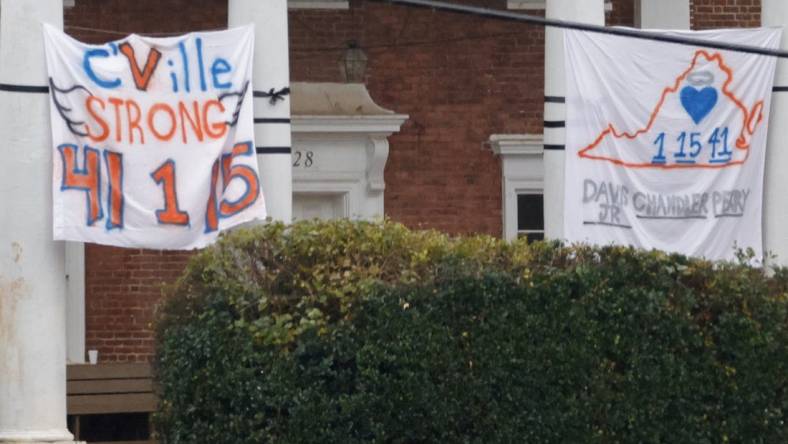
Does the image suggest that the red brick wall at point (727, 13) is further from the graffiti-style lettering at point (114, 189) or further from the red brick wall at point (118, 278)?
the graffiti-style lettering at point (114, 189)

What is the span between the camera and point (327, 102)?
57.6 ft

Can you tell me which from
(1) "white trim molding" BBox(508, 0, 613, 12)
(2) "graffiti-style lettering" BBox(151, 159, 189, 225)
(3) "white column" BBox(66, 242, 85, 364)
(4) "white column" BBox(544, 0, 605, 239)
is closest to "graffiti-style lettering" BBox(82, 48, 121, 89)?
(2) "graffiti-style lettering" BBox(151, 159, 189, 225)

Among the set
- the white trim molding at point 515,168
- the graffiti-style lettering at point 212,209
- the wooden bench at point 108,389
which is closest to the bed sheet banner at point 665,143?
the graffiti-style lettering at point 212,209

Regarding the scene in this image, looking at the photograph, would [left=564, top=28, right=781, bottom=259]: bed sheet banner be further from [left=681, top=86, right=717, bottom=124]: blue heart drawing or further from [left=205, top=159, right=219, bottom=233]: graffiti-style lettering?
[left=205, top=159, right=219, bottom=233]: graffiti-style lettering

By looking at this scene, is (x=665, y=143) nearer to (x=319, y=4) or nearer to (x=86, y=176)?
(x=86, y=176)

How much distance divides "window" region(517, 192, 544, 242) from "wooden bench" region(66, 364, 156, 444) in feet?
→ 13.7

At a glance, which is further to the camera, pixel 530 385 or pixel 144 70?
pixel 144 70

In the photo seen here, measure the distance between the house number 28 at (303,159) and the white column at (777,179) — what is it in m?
5.20

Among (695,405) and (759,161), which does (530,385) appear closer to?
(695,405)

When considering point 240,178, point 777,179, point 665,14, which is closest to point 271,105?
point 240,178

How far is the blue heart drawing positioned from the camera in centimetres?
1345

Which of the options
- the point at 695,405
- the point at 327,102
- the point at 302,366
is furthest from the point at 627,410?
the point at 327,102

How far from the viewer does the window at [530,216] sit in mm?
17859

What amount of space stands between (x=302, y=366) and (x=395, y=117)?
274 inches
